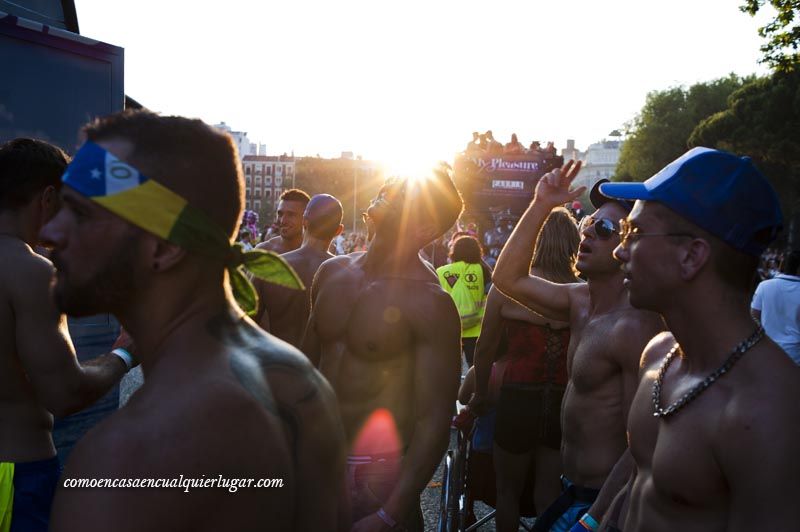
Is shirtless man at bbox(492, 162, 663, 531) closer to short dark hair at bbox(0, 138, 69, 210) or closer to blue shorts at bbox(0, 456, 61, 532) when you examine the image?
blue shorts at bbox(0, 456, 61, 532)

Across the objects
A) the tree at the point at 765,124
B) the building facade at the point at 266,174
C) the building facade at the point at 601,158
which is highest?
the tree at the point at 765,124

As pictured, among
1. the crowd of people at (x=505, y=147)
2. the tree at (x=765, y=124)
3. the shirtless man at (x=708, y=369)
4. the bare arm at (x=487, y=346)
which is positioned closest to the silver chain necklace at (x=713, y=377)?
the shirtless man at (x=708, y=369)

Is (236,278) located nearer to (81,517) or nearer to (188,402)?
(188,402)

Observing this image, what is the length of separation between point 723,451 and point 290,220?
18.0 feet

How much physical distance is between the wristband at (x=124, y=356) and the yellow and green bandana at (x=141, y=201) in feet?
5.32

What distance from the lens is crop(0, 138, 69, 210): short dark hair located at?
3.02 meters

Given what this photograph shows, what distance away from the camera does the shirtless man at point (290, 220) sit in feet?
23.2

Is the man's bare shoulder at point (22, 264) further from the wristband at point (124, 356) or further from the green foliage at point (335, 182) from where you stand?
the green foliage at point (335, 182)

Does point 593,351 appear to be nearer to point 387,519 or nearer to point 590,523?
point 590,523

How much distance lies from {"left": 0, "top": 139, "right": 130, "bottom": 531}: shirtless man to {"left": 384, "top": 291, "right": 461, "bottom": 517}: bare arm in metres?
1.27

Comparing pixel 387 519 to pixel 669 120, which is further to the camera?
pixel 669 120

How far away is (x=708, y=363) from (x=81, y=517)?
1660 mm

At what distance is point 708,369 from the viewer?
7.29ft

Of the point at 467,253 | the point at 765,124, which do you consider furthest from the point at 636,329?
the point at 765,124
